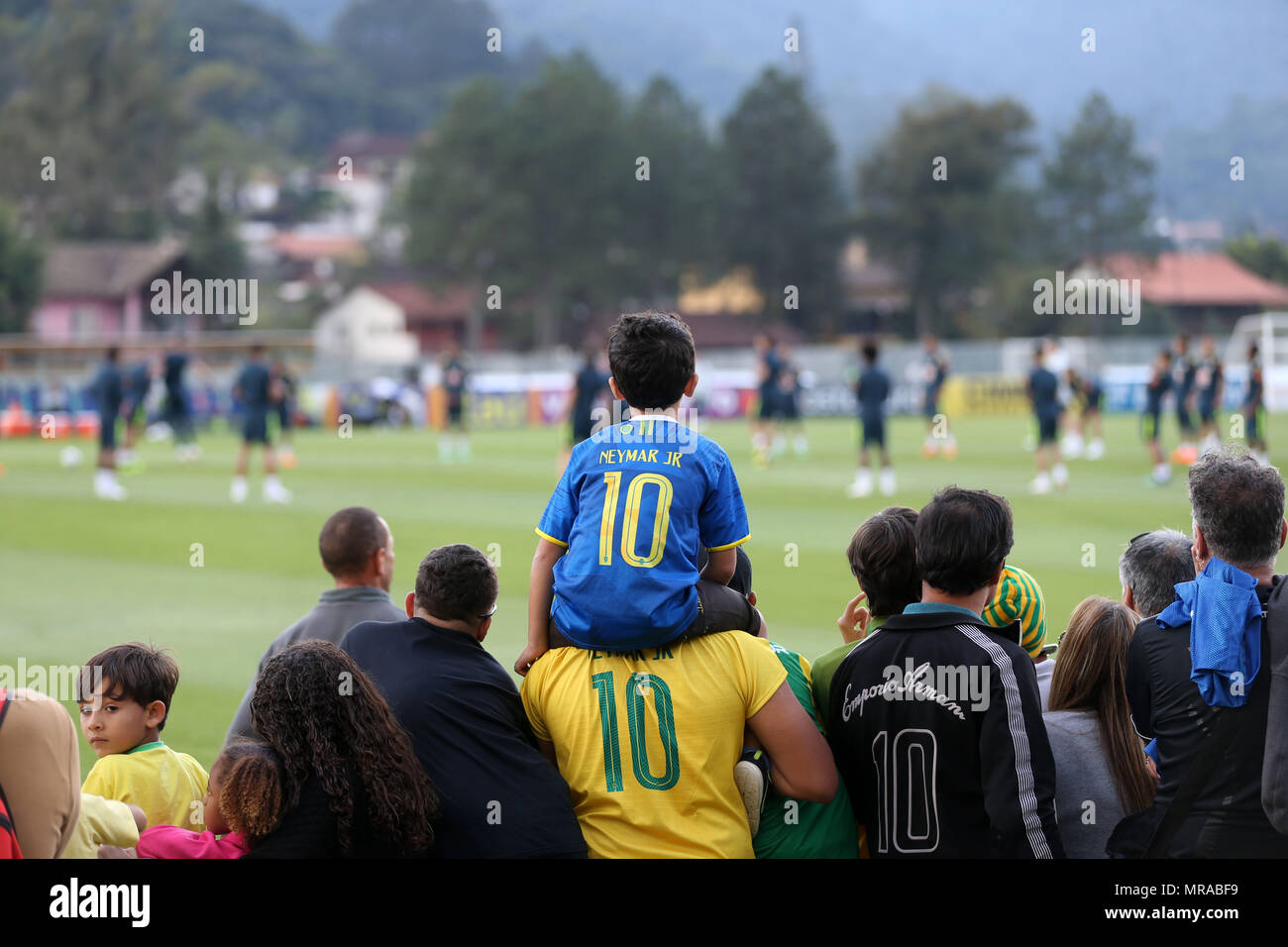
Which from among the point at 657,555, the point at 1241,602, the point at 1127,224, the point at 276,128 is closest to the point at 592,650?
the point at 657,555

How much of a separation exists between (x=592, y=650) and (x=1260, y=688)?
1756 millimetres

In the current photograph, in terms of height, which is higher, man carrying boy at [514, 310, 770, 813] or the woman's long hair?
man carrying boy at [514, 310, 770, 813]

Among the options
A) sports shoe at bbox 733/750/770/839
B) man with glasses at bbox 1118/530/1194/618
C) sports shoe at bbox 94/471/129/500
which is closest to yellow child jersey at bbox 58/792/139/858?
sports shoe at bbox 733/750/770/839

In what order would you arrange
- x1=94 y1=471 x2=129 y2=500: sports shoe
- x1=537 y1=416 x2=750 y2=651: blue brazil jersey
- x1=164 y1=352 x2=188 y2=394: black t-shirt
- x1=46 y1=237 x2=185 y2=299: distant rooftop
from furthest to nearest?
x1=46 y1=237 x2=185 y2=299: distant rooftop
x1=164 y1=352 x2=188 y2=394: black t-shirt
x1=94 y1=471 x2=129 y2=500: sports shoe
x1=537 y1=416 x2=750 y2=651: blue brazil jersey

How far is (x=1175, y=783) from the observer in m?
3.62

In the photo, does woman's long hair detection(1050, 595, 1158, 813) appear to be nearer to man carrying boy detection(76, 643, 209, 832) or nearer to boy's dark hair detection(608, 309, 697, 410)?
boy's dark hair detection(608, 309, 697, 410)

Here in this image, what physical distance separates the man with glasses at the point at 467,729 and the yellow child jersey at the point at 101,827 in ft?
2.45

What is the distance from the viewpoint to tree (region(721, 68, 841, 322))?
7769cm

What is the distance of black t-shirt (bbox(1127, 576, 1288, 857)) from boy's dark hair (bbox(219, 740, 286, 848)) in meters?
2.35

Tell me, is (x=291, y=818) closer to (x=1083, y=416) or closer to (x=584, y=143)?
(x=1083, y=416)

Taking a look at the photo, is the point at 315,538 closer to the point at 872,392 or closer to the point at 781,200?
the point at 872,392

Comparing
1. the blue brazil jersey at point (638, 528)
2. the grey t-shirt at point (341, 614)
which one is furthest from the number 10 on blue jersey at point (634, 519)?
the grey t-shirt at point (341, 614)
